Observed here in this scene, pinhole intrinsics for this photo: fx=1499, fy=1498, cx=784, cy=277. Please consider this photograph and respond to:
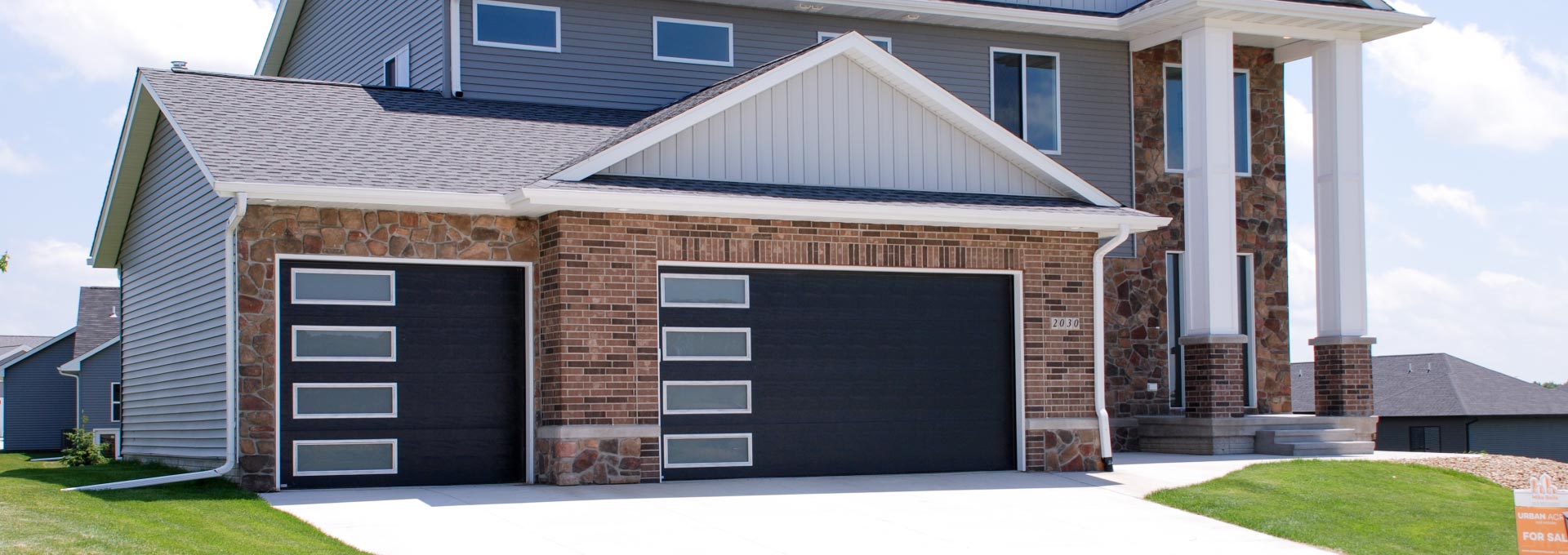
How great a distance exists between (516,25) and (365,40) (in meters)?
3.81

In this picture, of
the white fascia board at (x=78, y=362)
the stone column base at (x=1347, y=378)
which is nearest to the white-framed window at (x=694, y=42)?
the stone column base at (x=1347, y=378)

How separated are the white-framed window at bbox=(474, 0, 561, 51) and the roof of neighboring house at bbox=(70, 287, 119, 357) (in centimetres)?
2657

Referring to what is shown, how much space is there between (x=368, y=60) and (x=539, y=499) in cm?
1073

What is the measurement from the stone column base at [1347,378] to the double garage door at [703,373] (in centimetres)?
705

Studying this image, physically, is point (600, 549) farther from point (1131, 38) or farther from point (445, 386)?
point (1131, 38)

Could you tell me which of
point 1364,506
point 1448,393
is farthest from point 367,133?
point 1448,393

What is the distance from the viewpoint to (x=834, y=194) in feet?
50.3

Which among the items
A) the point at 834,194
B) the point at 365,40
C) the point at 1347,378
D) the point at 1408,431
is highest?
the point at 365,40

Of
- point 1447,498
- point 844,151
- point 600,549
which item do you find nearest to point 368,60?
point 844,151

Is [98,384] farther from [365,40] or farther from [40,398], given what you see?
[365,40]

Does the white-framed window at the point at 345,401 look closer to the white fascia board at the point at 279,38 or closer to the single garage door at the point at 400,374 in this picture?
the single garage door at the point at 400,374

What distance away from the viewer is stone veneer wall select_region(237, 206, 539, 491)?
13117mm

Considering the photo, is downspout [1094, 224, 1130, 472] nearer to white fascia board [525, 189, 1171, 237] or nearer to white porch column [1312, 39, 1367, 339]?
white fascia board [525, 189, 1171, 237]

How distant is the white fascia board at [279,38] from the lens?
24.1 m
